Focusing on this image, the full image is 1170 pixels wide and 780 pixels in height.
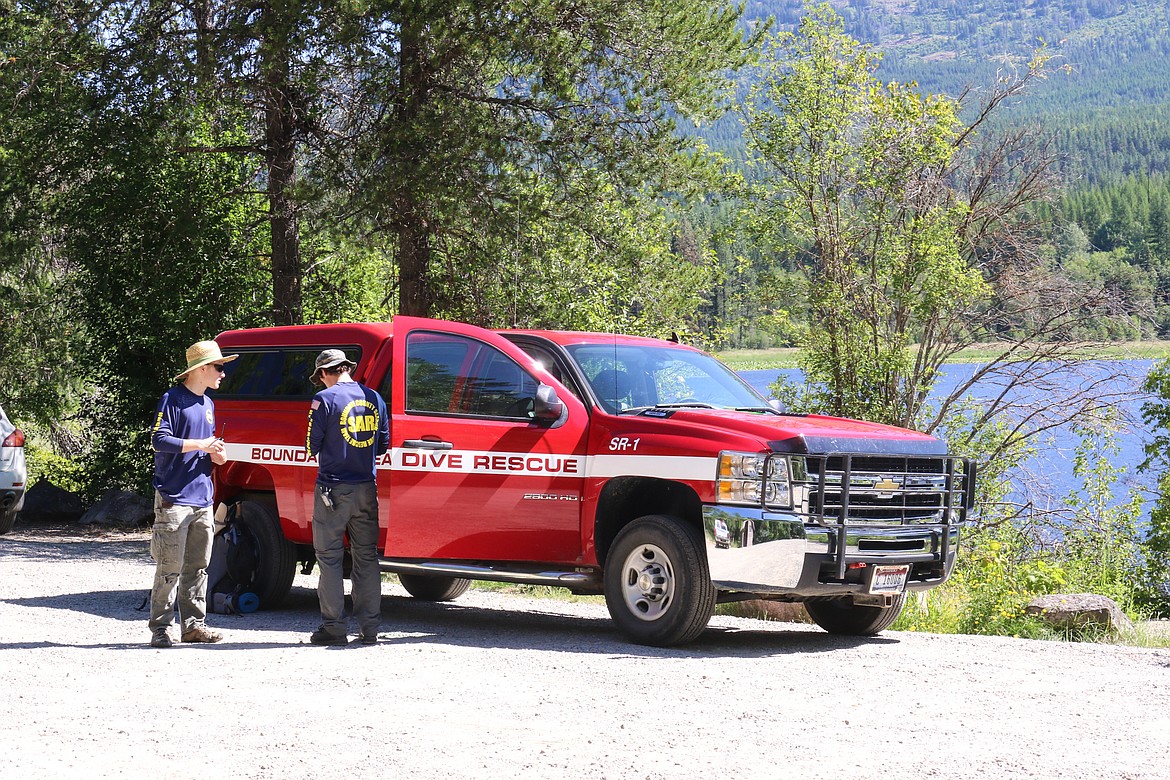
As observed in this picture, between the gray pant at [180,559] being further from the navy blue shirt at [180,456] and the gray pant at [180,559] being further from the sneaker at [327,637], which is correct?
the sneaker at [327,637]

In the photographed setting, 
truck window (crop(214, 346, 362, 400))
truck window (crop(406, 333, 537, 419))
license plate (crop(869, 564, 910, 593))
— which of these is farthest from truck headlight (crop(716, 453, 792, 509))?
truck window (crop(214, 346, 362, 400))

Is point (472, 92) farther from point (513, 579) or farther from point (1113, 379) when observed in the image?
point (1113, 379)

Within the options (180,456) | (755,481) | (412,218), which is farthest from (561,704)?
(412,218)

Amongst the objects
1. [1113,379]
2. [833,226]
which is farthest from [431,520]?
[1113,379]

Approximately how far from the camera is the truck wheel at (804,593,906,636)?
383 inches

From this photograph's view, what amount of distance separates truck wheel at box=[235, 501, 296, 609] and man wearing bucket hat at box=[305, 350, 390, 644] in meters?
1.57

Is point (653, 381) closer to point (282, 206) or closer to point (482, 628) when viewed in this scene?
point (482, 628)

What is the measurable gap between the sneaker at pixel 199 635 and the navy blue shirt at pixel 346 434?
124 cm

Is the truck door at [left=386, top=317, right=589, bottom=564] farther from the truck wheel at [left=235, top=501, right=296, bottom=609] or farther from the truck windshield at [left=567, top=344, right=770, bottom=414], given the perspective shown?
the truck wheel at [left=235, top=501, right=296, bottom=609]

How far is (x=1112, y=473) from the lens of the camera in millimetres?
22359

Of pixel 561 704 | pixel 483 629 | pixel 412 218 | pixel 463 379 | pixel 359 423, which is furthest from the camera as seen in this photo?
pixel 412 218

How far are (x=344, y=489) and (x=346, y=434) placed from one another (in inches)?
14.2

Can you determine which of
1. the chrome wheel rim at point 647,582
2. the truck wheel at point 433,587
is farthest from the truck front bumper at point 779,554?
the truck wheel at point 433,587

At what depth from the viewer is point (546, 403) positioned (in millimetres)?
8820
